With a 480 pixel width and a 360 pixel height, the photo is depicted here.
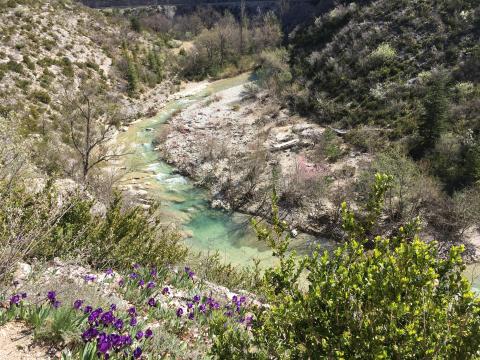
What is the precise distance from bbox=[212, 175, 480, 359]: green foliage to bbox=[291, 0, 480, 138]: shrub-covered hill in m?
20.2

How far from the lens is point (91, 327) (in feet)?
14.2

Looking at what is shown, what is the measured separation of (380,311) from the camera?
10.3ft

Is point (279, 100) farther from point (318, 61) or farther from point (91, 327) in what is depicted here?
point (91, 327)

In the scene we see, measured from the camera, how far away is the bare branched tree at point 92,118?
20219mm

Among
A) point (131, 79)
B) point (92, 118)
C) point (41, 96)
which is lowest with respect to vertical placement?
point (92, 118)

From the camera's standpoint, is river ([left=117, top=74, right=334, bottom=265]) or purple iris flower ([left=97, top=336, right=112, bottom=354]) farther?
river ([left=117, top=74, right=334, bottom=265])

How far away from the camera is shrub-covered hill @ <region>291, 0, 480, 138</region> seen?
23.9m

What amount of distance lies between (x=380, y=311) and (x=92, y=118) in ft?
73.6

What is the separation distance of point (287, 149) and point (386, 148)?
223 inches

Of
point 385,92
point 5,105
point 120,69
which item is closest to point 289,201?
point 385,92

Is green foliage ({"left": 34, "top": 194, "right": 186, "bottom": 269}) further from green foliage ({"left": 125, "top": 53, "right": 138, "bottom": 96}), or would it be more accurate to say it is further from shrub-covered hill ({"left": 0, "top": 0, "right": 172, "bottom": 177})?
green foliage ({"left": 125, "top": 53, "right": 138, "bottom": 96})

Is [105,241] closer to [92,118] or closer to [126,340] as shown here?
[126,340]

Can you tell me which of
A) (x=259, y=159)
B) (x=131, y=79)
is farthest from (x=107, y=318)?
(x=131, y=79)

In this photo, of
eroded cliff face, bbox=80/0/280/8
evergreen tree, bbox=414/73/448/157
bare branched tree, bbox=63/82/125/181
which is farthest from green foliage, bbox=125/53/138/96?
eroded cliff face, bbox=80/0/280/8
